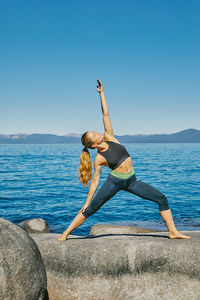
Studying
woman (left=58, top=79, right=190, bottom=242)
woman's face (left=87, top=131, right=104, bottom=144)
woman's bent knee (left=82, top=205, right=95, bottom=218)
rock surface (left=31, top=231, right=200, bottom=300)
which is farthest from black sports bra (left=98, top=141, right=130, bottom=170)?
rock surface (left=31, top=231, right=200, bottom=300)

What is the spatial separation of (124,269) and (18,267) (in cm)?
175

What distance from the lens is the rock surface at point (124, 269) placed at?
498 centimetres

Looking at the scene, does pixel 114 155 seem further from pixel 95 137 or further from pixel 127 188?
pixel 127 188

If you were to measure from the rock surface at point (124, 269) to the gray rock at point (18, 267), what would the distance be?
0.66m

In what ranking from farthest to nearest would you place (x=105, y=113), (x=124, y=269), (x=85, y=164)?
(x=105, y=113)
(x=85, y=164)
(x=124, y=269)

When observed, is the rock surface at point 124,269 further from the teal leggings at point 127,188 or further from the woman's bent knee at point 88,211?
the teal leggings at point 127,188

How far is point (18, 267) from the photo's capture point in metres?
4.24

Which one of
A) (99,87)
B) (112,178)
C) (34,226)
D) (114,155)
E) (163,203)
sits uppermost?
(99,87)

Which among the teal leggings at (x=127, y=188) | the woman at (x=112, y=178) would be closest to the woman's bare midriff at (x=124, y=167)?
the woman at (x=112, y=178)

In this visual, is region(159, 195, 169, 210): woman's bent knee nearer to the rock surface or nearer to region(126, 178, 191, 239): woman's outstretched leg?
region(126, 178, 191, 239): woman's outstretched leg

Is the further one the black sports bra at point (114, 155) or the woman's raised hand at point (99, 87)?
the woman's raised hand at point (99, 87)

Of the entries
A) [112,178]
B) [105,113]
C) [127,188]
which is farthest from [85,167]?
[105,113]

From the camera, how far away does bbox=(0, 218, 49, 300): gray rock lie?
4141 millimetres

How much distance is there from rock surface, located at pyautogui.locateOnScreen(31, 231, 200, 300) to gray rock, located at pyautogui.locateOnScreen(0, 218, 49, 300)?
2.16 ft
